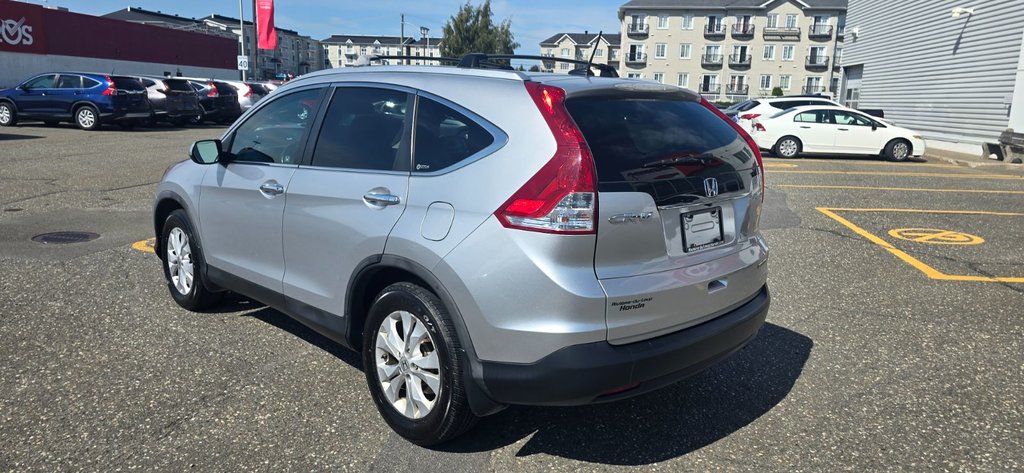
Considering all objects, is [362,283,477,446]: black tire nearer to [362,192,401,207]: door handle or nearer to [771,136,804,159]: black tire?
[362,192,401,207]: door handle

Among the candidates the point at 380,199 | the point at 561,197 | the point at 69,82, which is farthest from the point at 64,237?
the point at 69,82

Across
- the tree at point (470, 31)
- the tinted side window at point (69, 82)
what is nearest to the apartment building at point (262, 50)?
the tree at point (470, 31)

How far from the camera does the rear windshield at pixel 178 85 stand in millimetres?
22500

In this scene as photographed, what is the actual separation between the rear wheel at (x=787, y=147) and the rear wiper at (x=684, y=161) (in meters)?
16.0

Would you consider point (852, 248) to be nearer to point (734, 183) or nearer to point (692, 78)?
point (734, 183)

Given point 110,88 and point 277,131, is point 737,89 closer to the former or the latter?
point 110,88

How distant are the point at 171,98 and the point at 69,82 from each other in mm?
2732

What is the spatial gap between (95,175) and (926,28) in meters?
A: 24.6

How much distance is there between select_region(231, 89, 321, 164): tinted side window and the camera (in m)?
3.87

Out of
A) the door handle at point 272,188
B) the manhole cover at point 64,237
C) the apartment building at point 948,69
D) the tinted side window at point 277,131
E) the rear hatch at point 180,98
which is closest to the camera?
the door handle at point 272,188

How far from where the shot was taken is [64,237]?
7.00 metres

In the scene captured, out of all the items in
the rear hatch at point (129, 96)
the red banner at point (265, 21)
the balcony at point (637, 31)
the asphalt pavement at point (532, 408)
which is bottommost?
the asphalt pavement at point (532, 408)

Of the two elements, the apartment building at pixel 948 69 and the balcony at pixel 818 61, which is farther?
the balcony at pixel 818 61

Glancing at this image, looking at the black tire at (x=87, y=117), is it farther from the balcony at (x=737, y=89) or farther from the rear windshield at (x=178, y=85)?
the balcony at (x=737, y=89)
